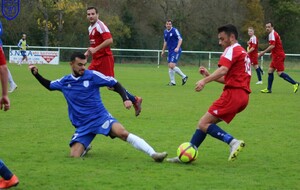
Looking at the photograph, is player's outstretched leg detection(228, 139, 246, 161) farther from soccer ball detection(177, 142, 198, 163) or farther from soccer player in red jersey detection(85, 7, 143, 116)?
soccer player in red jersey detection(85, 7, 143, 116)

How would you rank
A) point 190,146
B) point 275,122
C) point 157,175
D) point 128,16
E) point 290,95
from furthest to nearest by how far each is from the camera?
1. point 128,16
2. point 290,95
3. point 275,122
4. point 190,146
5. point 157,175

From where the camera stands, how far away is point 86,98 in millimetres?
7441

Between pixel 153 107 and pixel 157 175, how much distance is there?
275 inches

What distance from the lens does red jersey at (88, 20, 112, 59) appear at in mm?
10836

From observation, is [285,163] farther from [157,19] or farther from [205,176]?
[157,19]

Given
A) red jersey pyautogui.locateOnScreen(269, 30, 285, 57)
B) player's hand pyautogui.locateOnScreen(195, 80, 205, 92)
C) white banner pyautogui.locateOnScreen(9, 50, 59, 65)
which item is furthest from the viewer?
white banner pyautogui.locateOnScreen(9, 50, 59, 65)

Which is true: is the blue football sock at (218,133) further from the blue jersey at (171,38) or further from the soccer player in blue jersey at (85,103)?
the blue jersey at (171,38)

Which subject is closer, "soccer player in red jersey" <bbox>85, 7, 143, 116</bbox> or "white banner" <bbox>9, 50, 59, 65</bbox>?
"soccer player in red jersey" <bbox>85, 7, 143, 116</bbox>

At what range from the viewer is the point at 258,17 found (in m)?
54.8

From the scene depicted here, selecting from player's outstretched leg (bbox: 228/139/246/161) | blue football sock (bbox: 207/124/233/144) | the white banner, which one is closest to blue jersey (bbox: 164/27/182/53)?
blue football sock (bbox: 207/124/233/144)

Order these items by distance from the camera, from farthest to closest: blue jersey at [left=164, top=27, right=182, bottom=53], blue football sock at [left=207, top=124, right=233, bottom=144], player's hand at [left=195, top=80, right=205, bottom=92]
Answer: blue jersey at [left=164, top=27, right=182, bottom=53] < blue football sock at [left=207, top=124, right=233, bottom=144] < player's hand at [left=195, top=80, right=205, bottom=92]

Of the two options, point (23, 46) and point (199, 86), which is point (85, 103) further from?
point (23, 46)

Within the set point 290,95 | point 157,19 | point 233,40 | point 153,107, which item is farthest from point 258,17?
point 233,40

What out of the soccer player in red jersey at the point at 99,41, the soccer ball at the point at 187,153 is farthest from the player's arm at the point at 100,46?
the soccer ball at the point at 187,153
